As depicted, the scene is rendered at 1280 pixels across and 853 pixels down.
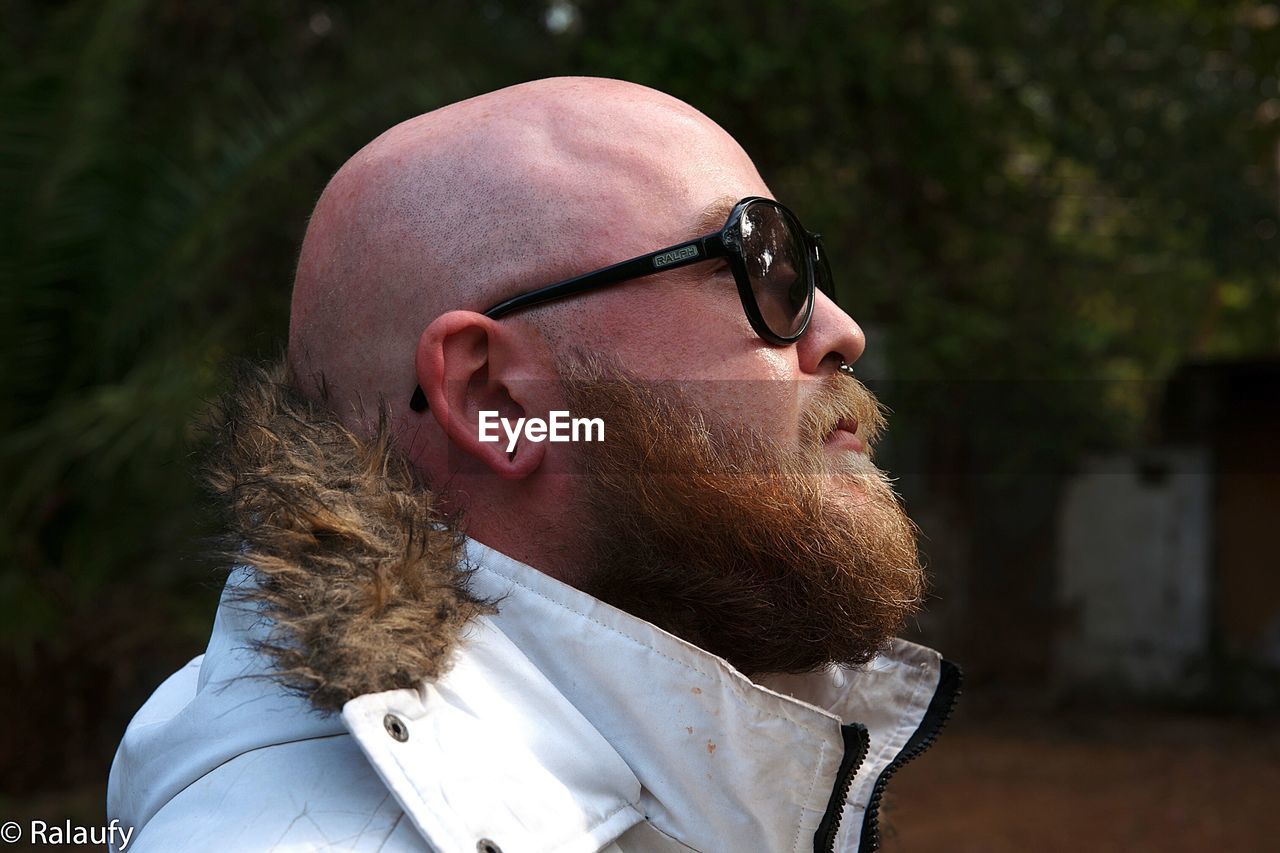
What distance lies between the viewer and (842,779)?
1.52m

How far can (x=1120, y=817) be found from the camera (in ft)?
24.3

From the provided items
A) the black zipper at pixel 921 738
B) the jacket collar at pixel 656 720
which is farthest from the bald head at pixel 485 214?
the black zipper at pixel 921 738

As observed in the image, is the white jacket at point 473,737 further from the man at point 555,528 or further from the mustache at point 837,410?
the mustache at point 837,410

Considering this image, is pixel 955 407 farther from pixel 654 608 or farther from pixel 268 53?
pixel 654 608

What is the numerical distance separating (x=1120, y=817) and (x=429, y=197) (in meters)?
7.04

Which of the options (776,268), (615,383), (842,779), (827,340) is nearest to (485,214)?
(615,383)

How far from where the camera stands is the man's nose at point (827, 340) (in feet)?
5.86

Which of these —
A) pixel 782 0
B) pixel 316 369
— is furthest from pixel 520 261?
pixel 782 0

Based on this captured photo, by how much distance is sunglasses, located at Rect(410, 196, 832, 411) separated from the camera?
1625 millimetres

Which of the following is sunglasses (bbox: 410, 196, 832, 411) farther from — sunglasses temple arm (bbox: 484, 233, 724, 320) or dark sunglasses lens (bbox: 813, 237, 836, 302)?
dark sunglasses lens (bbox: 813, 237, 836, 302)

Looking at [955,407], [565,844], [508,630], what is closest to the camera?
[565,844]

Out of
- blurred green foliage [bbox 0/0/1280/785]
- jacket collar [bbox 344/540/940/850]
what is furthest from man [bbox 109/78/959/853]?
blurred green foliage [bbox 0/0/1280/785]

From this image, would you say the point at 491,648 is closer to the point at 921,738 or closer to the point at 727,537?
the point at 727,537

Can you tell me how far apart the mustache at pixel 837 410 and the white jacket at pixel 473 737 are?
39 centimetres
